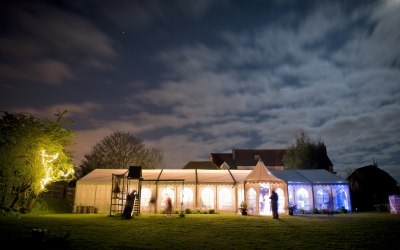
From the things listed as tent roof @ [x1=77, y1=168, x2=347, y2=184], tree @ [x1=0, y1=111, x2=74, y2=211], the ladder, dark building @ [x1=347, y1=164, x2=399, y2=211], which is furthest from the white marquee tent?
dark building @ [x1=347, y1=164, x2=399, y2=211]

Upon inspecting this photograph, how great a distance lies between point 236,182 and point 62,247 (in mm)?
15315

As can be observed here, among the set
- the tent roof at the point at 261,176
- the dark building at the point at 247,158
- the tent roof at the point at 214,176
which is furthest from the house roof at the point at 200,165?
the tent roof at the point at 261,176

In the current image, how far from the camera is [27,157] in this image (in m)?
17.9

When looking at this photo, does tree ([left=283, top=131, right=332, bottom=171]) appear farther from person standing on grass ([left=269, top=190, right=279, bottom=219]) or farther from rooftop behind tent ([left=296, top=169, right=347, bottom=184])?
person standing on grass ([left=269, top=190, right=279, bottom=219])

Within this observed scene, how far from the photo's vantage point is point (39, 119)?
63.8 ft

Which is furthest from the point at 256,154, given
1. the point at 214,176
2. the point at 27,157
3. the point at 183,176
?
the point at 27,157

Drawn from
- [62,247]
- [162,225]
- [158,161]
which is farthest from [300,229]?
[158,161]

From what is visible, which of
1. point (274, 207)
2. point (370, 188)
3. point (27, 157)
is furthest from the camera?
point (370, 188)

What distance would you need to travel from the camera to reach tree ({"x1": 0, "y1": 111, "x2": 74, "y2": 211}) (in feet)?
56.2

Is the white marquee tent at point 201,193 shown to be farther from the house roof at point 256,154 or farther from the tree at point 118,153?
the house roof at point 256,154

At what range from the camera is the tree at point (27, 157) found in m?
17.1

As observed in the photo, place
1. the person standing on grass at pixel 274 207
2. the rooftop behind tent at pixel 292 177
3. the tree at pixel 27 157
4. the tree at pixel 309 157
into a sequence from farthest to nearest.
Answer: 1. the tree at pixel 309 157
2. the rooftop behind tent at pixel 292 177
3. the tree at pixel 27 157
4. the person standing on grass at pixel 274 207

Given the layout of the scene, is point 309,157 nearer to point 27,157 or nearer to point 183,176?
point 183,176

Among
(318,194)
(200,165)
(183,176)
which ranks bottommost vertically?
(318,194)
